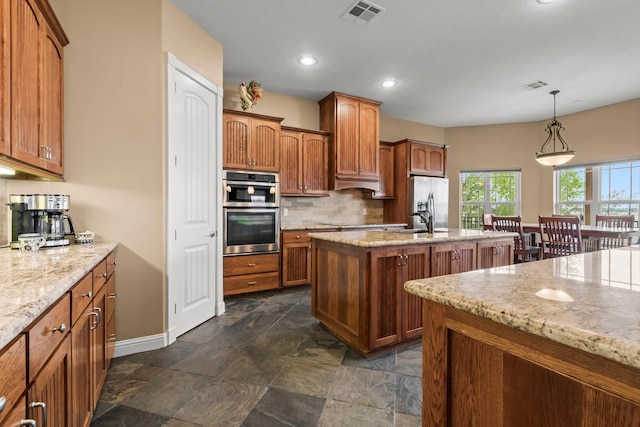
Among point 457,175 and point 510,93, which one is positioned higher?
point 510,93

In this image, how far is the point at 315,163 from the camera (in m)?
4.48

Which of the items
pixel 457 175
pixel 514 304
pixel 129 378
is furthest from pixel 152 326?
pixel 457 175

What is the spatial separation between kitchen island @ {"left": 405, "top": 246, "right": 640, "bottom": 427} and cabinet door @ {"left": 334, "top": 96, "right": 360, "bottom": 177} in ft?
12.0

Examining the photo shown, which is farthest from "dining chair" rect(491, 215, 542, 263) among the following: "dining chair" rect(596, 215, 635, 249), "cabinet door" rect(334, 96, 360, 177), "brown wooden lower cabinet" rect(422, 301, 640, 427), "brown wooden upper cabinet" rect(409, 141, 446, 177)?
"brown wooden lower cabinet" rect(422, 301, 640, 427)

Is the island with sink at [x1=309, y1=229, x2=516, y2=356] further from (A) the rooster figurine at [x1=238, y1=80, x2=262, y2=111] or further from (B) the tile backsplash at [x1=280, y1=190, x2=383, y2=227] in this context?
(A) the rooster figurine at [x1=238, y1=80, x2=262, y2=111]

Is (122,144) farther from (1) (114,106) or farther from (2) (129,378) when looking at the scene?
(2) (129,378)

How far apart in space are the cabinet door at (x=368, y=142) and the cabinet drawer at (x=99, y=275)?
362 centimetres

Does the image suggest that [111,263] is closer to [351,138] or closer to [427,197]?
[351,138]

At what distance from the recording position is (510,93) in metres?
4.46

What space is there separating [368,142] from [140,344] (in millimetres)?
3914

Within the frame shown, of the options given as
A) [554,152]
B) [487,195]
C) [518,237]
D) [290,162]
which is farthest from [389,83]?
[487,195]

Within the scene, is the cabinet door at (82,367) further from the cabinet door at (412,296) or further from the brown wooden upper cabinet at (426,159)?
the brown wooden upper cabinet at (426,159)

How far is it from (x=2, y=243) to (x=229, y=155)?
2.18 meters

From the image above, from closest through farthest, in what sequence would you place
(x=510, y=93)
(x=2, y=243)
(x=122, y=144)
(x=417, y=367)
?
1. (x=2, y=243)
2. (x=417, y=367)
3. (x=122, y=144)
4. (x=510, y=93)
